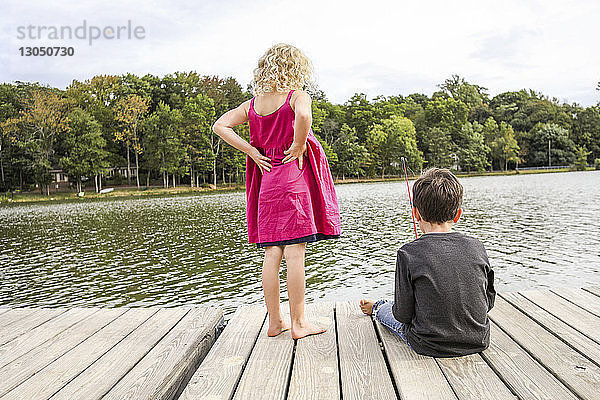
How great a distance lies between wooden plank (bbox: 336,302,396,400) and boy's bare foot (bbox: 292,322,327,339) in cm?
11

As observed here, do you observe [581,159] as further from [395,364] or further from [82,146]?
[395,364]

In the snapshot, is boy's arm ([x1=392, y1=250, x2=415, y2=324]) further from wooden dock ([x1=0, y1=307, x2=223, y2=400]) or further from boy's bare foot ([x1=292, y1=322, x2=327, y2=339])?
wooden dock ([x1=0, y1=307, x2=223, y2=400])

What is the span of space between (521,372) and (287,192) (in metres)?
1.19

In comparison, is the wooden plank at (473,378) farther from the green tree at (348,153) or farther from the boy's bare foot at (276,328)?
the green tree at (348,153)

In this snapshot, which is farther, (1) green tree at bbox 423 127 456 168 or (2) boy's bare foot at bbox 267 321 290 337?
(1) green tree at bbox 423 127 456 168

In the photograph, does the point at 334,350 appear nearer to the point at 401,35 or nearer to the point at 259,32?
the point at 259,32

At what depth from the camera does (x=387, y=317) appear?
2240 millimetres

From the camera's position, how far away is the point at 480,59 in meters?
59.0

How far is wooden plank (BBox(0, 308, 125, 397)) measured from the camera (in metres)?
1.86

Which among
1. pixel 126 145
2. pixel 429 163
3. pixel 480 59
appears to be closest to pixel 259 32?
pixel 126 145

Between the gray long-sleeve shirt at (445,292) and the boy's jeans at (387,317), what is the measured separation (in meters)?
0.18

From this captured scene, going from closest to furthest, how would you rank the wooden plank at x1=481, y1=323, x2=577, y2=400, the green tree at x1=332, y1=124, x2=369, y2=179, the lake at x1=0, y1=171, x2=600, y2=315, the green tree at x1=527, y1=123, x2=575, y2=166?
the wooden plank at x1=481, y1=323, x2=577, y2=400, the lake at x1=0, y1=171, x2=600, y2=315, the green tree at x1=332, y1=124, x2=369, y2=179, the green tree at x1=527, y1=123, x2=575, y2=166

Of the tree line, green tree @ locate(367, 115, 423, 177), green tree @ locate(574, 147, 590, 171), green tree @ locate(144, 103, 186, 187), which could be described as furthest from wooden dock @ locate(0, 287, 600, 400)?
green tree @ locate(574, 147, 590, 171)

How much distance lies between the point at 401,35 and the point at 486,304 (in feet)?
114
